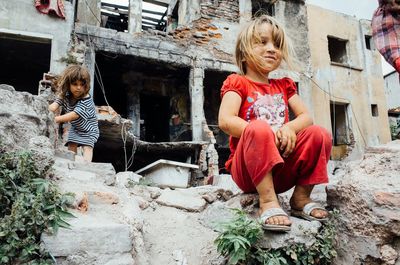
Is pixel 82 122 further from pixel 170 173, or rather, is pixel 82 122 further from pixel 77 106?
pixel 170 173

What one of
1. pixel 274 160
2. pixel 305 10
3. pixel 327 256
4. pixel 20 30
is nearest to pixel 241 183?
pixel 274 160

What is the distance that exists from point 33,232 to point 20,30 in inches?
345

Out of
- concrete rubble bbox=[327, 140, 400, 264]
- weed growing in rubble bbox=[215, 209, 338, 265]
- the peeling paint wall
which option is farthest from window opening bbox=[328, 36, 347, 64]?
weed growing in rubble bbox=[215, 209, 338, 265]

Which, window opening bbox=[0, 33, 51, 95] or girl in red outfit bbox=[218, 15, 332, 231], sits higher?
window opening bbox=[0, 33, 51, 95]

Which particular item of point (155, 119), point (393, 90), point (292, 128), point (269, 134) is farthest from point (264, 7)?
point (393, 90)

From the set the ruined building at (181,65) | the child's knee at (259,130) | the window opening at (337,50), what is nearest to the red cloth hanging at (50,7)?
the ruined building at (181,65)

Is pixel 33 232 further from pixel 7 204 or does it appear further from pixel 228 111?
pixel 228 111

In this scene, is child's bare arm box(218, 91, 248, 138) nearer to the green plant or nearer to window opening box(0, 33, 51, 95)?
the green plant

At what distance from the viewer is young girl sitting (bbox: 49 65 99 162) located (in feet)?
12.4

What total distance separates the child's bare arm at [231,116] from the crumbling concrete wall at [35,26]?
7.76 m

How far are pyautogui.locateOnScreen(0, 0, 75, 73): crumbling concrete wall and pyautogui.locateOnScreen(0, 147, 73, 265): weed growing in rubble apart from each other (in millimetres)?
7522

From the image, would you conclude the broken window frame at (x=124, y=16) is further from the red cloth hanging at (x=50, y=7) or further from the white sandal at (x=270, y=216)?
the white sandal at (x=270, y=216)

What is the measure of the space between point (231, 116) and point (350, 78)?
47.5ft

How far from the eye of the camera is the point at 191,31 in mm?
11312
